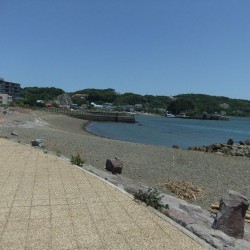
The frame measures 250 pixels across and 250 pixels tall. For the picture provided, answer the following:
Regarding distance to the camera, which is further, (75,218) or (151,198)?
(151,198)

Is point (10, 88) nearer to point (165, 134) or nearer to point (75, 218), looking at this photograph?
point (165, 134)

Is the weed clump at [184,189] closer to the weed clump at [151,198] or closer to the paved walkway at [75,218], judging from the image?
the paved walkway at [75,218]

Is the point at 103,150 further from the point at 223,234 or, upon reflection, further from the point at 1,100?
the point at 1,100

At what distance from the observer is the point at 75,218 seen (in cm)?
645

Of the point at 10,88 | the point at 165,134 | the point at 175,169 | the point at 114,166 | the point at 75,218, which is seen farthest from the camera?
the point at 10,88

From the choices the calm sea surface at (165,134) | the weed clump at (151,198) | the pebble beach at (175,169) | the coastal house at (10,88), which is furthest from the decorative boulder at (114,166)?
the coastal house at (10,88)

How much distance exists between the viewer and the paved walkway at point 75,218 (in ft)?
17.9

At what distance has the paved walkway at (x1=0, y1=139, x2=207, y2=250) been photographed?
547 cm

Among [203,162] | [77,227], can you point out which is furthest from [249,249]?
[203,162]

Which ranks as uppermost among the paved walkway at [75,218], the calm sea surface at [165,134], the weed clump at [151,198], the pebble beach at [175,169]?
the weed clump at [151,198]

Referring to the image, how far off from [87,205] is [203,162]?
13530mm

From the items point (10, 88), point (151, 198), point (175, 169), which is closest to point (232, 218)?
point (151, 198)

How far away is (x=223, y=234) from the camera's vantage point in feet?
22.3

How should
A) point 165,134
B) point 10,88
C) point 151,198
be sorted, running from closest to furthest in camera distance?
point 151,198 → point 165,134 → point 10,88
